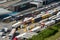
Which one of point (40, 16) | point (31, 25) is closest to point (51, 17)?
point (40, 16)

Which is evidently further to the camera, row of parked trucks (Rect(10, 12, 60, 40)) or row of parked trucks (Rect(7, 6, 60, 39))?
row of parked trucks (Rect(7, 6, 60, 39))

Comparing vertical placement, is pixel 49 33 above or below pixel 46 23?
above

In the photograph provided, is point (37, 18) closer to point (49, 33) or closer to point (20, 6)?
point (20, 6)

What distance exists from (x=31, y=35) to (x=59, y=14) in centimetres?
487

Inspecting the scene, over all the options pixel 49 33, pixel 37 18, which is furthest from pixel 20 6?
pixel 49 33

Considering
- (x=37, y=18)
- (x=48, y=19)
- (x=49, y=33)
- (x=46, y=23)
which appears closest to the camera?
(x=49, y=33)

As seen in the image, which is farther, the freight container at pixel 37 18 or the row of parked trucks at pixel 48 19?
the freight container at pixel 37 18

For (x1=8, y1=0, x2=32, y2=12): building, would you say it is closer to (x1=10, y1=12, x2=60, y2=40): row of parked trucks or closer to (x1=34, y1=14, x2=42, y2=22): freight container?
(x1=34, y1=14, x2=42, y2=22): freight container

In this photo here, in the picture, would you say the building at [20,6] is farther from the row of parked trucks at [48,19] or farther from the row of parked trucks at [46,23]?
the row of parked trucks at [46,23]

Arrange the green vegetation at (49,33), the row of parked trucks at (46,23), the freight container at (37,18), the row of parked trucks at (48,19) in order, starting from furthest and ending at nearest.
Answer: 1. the freight container at (37,18)
2. the row of parked trucks at (48,19)
3. the row of parked trucks at (46,23)
4. the green vegetation at (49,33)

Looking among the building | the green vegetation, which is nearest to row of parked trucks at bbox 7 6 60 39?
the green vegetation

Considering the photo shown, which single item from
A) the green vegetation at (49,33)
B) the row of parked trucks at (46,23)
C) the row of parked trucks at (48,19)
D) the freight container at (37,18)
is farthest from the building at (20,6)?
the green vegetation at (49,33)

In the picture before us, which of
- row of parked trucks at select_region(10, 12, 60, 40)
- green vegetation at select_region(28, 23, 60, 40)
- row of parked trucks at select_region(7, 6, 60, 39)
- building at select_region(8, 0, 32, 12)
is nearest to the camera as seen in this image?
green vegetation at select_region(28, 23, 60, 40)

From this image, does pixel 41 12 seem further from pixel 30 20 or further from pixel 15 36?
pixel 15 36
